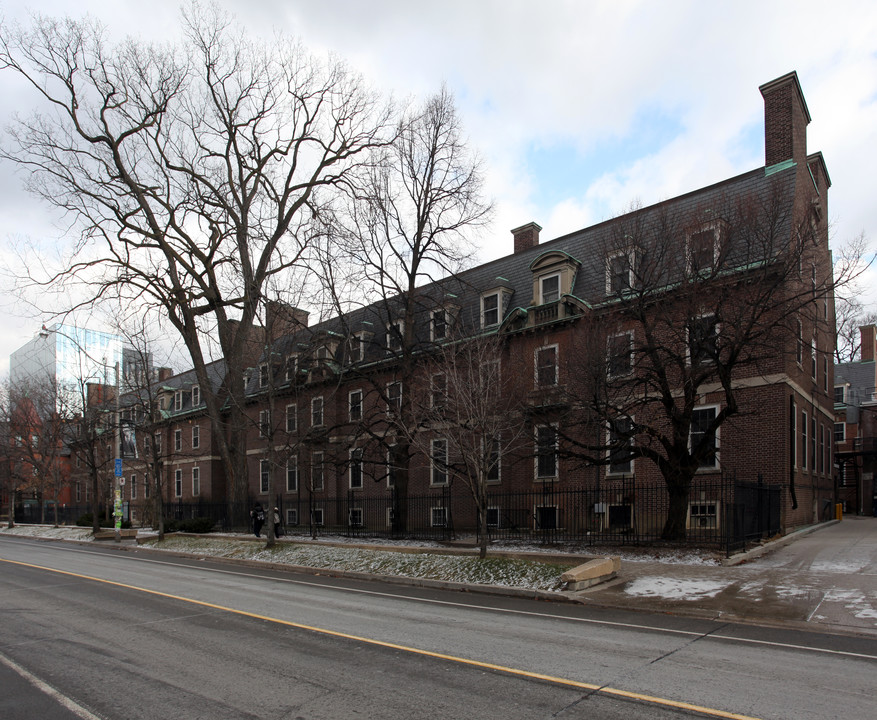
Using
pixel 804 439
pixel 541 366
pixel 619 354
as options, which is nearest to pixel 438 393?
pixel 541 366

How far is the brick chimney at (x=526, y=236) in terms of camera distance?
3400 centimetres

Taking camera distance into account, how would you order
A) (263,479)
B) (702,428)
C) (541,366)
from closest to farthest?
(541,366) → (702,428) → (263,479)

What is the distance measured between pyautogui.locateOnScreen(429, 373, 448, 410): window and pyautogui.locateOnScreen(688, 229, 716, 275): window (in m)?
7.30

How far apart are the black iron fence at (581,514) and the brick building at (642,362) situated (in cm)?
21

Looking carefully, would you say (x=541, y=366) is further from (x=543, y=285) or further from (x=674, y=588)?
(x=674, y=588)

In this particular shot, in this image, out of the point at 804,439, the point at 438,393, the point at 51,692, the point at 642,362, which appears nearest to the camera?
the point at 51,692

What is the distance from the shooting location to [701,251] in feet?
53.5

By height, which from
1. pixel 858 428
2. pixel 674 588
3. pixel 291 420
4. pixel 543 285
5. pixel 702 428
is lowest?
pixel 674 588

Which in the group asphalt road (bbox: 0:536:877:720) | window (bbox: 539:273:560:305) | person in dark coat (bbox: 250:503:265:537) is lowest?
person in dark coat (bbox: 250:503:265:537)

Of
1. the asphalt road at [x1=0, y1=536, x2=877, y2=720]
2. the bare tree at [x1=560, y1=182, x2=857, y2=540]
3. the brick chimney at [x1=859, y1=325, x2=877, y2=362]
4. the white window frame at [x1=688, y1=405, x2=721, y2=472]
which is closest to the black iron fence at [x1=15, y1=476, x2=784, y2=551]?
the white window frame at [x1=688, y1=405, x2=721, y2=472]

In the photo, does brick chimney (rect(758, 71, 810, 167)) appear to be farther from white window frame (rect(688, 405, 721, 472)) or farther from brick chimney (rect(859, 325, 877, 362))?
brick chimney (rect(859, 325, 877, 362))

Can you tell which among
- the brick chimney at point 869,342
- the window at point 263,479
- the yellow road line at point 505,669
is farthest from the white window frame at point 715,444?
the brick chimney at point 869,342

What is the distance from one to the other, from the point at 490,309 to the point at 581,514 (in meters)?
10.3

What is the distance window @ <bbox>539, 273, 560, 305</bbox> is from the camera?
87.7 feet
